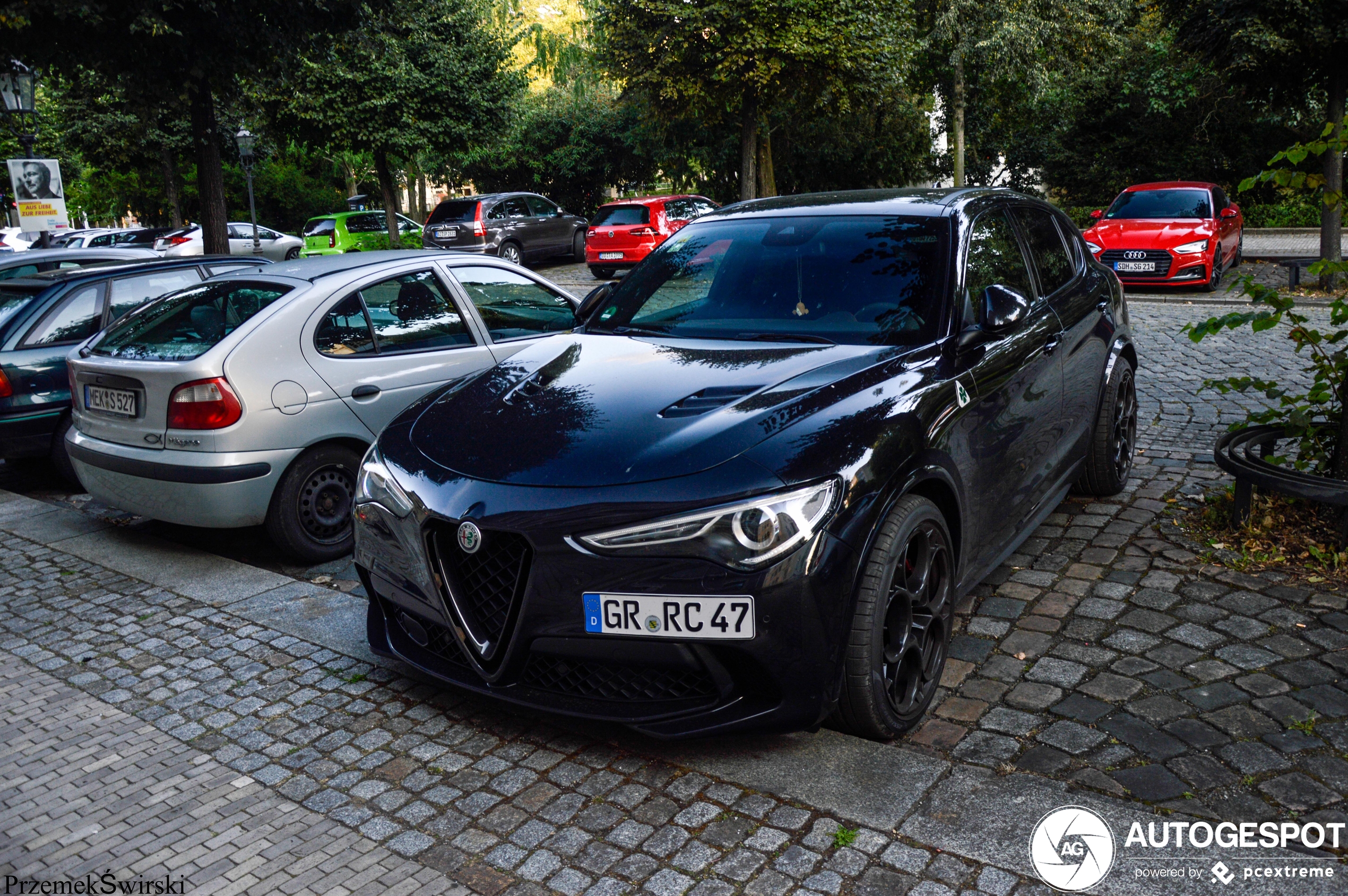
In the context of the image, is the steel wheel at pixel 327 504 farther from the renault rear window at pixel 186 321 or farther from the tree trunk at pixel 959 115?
the tree trunk at pixel 959 115

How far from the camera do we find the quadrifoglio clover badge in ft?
8.91

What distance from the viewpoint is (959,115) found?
29.9m

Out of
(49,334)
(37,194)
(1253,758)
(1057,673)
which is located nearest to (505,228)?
(37,194)

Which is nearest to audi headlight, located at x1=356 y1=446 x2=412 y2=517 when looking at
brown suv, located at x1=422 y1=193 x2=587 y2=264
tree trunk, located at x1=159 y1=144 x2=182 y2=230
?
brown suv, located at x1=422 y1=193 x2=587 y2=264

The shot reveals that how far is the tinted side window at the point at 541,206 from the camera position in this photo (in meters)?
25.7

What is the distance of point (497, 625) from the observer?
10.9ft

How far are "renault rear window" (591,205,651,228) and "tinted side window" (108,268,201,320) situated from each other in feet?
48.2

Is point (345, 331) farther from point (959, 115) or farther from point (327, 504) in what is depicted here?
point (959, 115)

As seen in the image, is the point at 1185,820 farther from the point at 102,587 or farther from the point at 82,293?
the point at 82,293

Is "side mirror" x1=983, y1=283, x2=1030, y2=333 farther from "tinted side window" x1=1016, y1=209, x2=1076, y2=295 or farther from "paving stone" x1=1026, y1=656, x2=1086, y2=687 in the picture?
"paving stone" x1=1026, y1=656, x2=1086, y2=687

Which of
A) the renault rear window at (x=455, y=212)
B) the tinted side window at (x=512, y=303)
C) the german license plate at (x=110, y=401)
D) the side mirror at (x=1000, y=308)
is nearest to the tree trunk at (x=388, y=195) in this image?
the renault rear window at (x=455, y=212)

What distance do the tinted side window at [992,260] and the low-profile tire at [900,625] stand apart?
3.40ft

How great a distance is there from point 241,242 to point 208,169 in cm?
1875

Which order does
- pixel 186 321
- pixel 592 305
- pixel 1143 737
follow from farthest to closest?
pixel 186 321
pixel 592 305
pixel 1143 737
